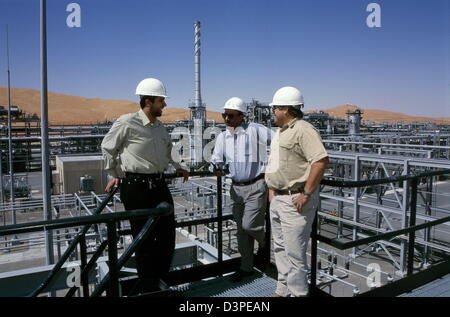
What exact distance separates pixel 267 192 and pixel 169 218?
935 mm

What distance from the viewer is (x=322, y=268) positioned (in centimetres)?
1048

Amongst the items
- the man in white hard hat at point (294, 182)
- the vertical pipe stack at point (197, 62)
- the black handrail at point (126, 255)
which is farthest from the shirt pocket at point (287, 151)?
the vertical pipe stack at point (197, 62)

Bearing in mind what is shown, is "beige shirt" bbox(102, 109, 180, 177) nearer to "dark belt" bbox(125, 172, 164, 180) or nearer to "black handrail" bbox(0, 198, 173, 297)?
"dark belt" bbox(125, 172, 164, 180)

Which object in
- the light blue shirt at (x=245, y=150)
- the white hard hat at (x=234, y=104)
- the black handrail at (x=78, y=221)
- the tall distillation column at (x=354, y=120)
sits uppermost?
→ the tall distillation column at (x=354, y=120)

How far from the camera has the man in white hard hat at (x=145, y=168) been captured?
2.96 meters

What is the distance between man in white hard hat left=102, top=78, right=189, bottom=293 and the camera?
2957mm

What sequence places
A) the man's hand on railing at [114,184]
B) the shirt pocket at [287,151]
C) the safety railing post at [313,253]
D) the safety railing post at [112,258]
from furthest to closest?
the man's hand on railing at [114,184]
the safety railing post at [313,253]
the shirt pocket at [287,151]
the safety railing post at [112,258]

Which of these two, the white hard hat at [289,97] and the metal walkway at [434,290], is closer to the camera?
the white hard hat at [289,97]

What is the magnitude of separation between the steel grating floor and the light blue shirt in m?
0.94

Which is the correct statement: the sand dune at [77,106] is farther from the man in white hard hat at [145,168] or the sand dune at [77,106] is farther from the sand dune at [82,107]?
the man in white hard hat at [145,168]

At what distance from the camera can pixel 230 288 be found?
10.7 ft

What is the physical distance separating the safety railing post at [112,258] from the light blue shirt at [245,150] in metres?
1.50

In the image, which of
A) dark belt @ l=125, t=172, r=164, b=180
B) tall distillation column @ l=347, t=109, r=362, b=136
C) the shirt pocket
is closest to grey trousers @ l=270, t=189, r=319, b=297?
the shirt pocket

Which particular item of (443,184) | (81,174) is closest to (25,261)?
(81,174)
